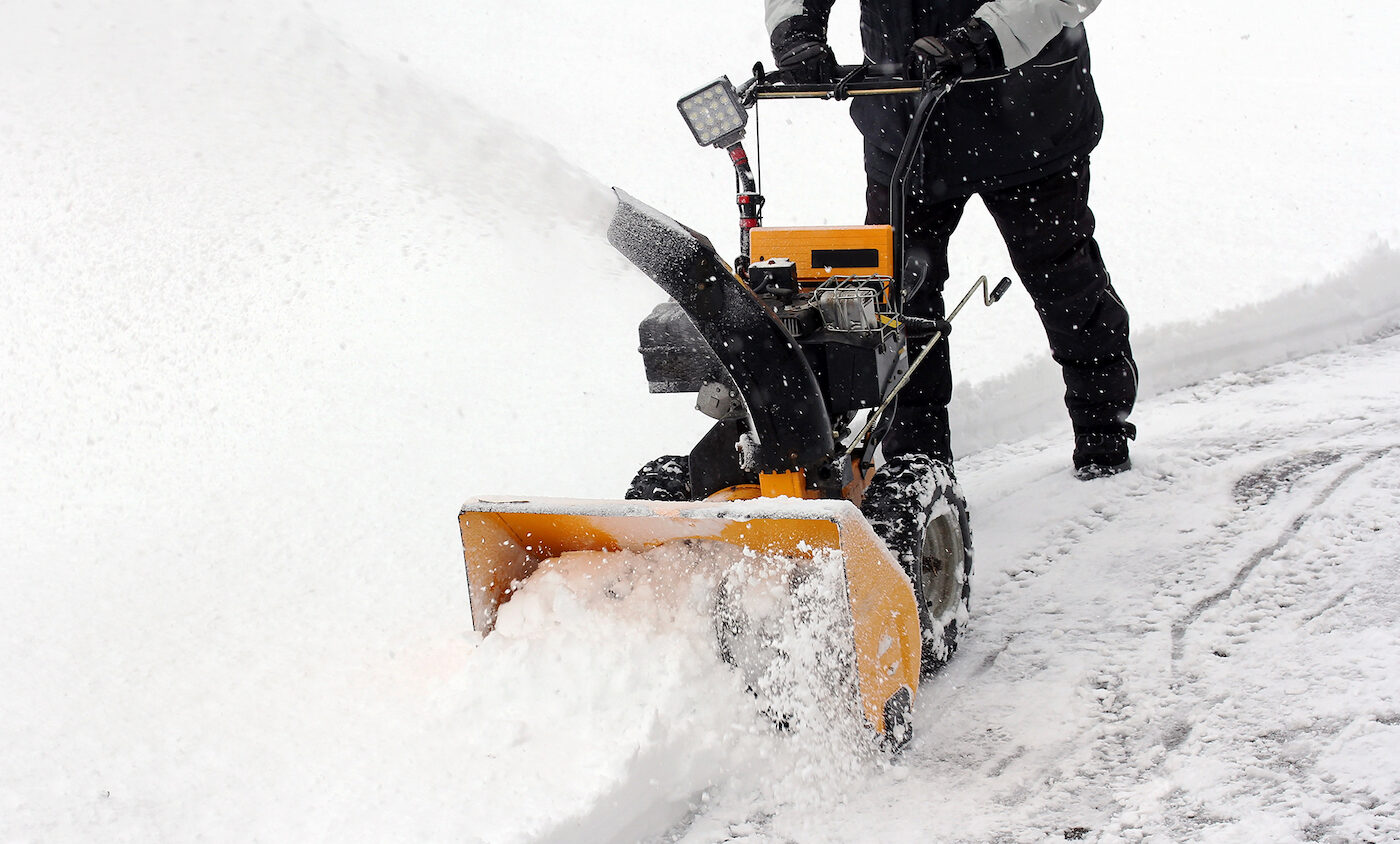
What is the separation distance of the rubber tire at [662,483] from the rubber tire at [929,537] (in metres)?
0.46

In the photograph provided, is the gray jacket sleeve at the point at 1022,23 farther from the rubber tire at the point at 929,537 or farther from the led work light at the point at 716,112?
the rubber tire at the point at 929,537

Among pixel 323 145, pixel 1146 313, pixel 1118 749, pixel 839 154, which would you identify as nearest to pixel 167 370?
pixel 323 145

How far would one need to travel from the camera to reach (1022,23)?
2883mm

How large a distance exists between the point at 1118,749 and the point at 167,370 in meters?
3.17

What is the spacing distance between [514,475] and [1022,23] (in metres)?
1.97

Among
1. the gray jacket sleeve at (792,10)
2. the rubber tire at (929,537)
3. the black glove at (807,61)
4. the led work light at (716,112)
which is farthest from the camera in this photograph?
the gray jacket sleeve at (792,10)

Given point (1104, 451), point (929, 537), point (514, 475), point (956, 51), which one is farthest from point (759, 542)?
point (1104, 451)

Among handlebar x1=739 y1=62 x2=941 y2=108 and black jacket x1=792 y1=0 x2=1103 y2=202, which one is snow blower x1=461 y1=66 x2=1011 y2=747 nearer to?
handlebar x1=739 y1=62 x2=941 y2=108

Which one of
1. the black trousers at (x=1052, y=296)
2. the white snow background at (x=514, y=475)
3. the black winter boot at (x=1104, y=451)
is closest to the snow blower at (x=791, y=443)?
the white snow background at (x=514, y=475)

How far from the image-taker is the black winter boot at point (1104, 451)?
12.2ft

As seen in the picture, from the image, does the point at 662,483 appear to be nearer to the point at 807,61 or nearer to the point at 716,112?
the point at 716,112

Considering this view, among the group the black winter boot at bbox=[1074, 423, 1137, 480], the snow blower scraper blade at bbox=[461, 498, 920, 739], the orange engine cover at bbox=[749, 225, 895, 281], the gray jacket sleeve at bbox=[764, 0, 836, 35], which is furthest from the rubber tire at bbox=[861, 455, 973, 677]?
the gray jacket sleeve at bbox=[764, 0, 836, 35]

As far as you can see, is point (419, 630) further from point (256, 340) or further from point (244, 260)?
point (244, 260)

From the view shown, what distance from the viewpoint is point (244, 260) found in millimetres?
4383
